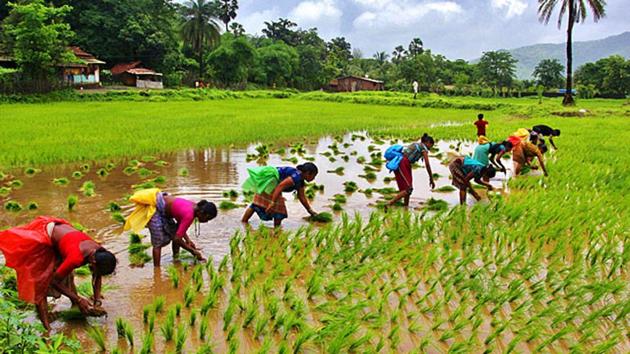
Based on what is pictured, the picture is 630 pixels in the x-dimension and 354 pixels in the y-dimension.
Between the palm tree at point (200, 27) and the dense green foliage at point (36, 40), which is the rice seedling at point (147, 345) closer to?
the dense green foliage at point (36, 40)

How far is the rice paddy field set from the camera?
11.8 feet

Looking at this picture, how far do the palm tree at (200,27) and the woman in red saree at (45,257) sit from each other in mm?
43714

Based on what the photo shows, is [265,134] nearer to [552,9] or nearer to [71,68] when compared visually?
[552,9]

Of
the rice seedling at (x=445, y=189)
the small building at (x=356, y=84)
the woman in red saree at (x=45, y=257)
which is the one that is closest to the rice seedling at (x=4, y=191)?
the woman in red saree at (x=45, y=257)

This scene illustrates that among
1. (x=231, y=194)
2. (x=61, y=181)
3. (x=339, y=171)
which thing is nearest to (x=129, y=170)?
(x=61, y=181)

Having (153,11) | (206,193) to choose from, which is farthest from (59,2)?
(206,193)

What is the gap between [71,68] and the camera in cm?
3509

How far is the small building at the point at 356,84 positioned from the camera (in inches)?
2257

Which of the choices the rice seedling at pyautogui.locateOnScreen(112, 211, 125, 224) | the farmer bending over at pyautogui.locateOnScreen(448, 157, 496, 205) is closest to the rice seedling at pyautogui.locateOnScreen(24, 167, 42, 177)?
the rice seedling at pyautogui.locateOnScreen(112, 211, 125, 224)

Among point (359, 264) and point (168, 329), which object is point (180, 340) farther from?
point (359, 264)

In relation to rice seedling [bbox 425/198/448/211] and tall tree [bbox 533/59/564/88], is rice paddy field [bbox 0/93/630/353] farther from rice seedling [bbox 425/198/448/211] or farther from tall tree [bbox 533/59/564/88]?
tall tree [bbox 533/59/564/88]

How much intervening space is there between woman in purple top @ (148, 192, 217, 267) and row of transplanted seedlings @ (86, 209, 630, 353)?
28 centimetres

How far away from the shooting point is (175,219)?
478 centimetres

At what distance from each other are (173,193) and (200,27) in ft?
131
